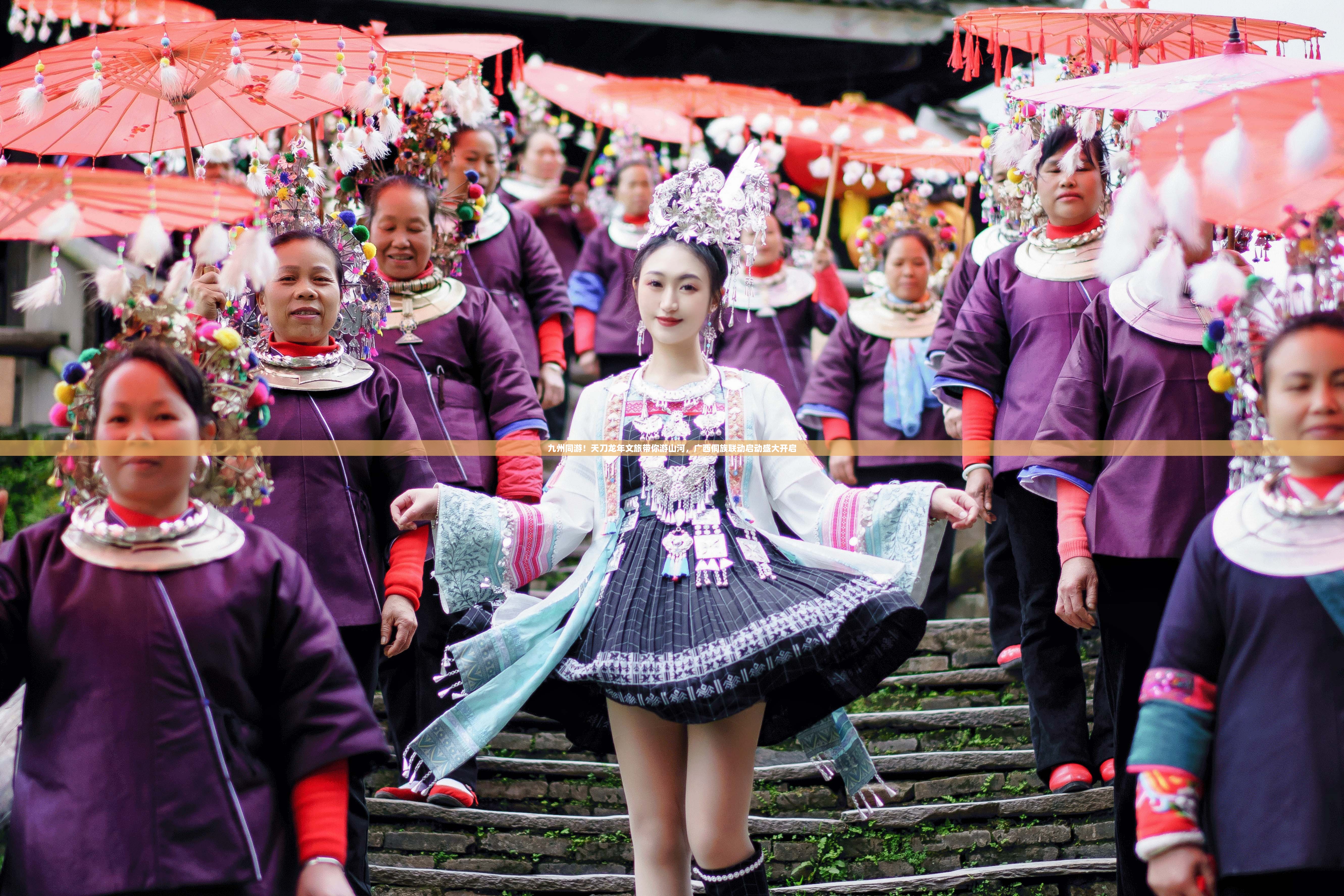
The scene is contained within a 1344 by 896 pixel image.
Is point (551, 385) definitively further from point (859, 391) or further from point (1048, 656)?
point (1048, 656)

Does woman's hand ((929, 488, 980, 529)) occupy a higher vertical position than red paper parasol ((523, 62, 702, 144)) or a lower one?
lower

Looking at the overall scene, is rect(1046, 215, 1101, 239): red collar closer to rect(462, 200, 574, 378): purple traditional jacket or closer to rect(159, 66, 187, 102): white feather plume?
rect(462, 200, 574, 378): purple traditional jacket

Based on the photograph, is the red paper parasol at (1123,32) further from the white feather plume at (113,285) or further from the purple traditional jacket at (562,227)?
the white feather plume at (113,285)

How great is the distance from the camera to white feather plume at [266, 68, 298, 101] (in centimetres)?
345

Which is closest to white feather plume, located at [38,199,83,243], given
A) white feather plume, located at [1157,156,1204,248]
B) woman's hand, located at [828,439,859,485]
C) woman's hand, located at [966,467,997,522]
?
white feather plume, located at [1157,156,1204,248]

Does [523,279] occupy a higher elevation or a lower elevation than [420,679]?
higher

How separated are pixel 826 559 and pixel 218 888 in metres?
1.49

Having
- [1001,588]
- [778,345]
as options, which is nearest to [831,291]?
[778,345]

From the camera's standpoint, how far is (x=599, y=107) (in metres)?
6.52

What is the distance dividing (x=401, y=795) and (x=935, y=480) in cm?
223

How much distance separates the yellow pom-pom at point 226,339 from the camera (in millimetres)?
2424

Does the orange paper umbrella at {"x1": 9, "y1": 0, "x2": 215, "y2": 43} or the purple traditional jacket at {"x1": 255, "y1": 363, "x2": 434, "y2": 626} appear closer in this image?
the purple traditional jacket at {"x1": 255, "y1": 363, "x2": 434, "y2": 626}

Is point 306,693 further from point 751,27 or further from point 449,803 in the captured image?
point 751,27

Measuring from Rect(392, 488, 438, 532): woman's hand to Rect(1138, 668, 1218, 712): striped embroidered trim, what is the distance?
156 centimetres
